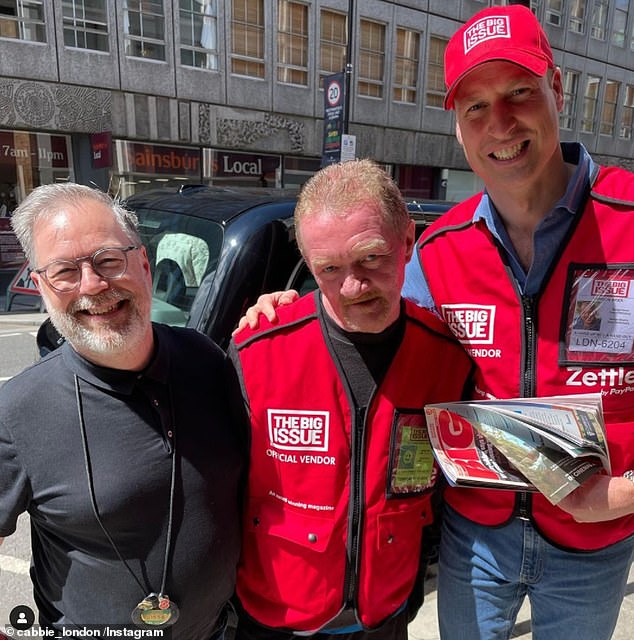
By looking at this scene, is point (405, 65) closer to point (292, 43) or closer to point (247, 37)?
point (292, 43)

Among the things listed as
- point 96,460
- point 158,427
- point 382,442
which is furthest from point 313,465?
point 96,460

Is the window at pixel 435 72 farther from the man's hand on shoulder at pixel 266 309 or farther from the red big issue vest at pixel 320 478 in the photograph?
the red big issue vest at pixel 320 478

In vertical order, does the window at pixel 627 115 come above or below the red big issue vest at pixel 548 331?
above

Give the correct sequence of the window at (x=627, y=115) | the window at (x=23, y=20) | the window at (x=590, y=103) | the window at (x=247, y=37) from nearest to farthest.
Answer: the window at (x=23, y=20) → the window at (x=247, y=37) → the window at (x=590, y=103) → the window at (x=627, y=115)

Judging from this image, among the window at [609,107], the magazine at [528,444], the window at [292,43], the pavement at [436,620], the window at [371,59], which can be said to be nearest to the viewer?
the magazine at [528,444]

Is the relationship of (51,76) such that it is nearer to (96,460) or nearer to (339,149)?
(339,149)

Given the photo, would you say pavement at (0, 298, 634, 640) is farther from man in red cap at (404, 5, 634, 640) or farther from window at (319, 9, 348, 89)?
window at (319, 9, 348, 89)

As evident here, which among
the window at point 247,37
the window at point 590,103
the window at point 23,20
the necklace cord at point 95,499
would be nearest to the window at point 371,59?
the window at point 247,37

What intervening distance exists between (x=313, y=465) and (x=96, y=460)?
22.3 inches

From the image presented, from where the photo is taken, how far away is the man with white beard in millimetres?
1392

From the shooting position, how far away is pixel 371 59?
57.0ft

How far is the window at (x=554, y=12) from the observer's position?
20.9m

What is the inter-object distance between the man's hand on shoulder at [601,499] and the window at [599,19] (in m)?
26.7

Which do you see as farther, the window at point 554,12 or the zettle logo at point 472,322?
Answer: the window at point 554,12
